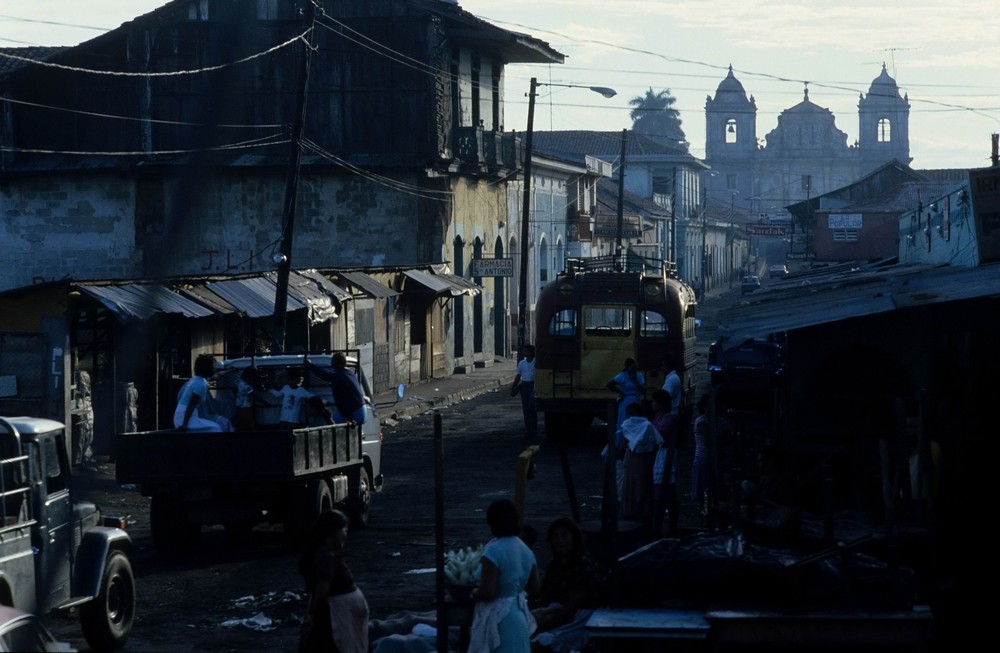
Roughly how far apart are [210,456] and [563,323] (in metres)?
11.9

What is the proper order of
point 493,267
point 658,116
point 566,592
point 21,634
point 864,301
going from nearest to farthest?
point 21,634, point 566,592, point 864,301, point 493,267, point 658,116

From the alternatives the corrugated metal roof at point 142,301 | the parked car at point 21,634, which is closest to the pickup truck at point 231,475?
the corrugated metal roof at point 142,301

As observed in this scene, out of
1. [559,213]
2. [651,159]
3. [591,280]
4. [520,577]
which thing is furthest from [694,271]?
[520,577]

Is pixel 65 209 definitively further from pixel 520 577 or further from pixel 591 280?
pixel 520 577

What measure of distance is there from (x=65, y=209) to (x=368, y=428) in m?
25.3

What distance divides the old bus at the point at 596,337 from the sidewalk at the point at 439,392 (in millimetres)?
3368

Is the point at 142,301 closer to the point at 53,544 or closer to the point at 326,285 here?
the point at 326,285

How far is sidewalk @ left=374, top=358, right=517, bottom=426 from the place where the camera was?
31.4 metres

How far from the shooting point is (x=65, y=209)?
39.8 metres

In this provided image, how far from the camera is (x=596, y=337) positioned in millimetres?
25516

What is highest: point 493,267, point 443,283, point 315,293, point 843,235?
point 843,235

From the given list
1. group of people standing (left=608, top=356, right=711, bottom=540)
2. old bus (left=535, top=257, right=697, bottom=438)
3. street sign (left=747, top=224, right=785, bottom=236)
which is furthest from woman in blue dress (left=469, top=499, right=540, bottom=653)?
street sign (left=747, top=224, right=785, bottom=236)

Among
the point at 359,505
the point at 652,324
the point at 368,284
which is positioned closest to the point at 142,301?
the point at 359,505

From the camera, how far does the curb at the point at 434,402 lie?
30.4m
